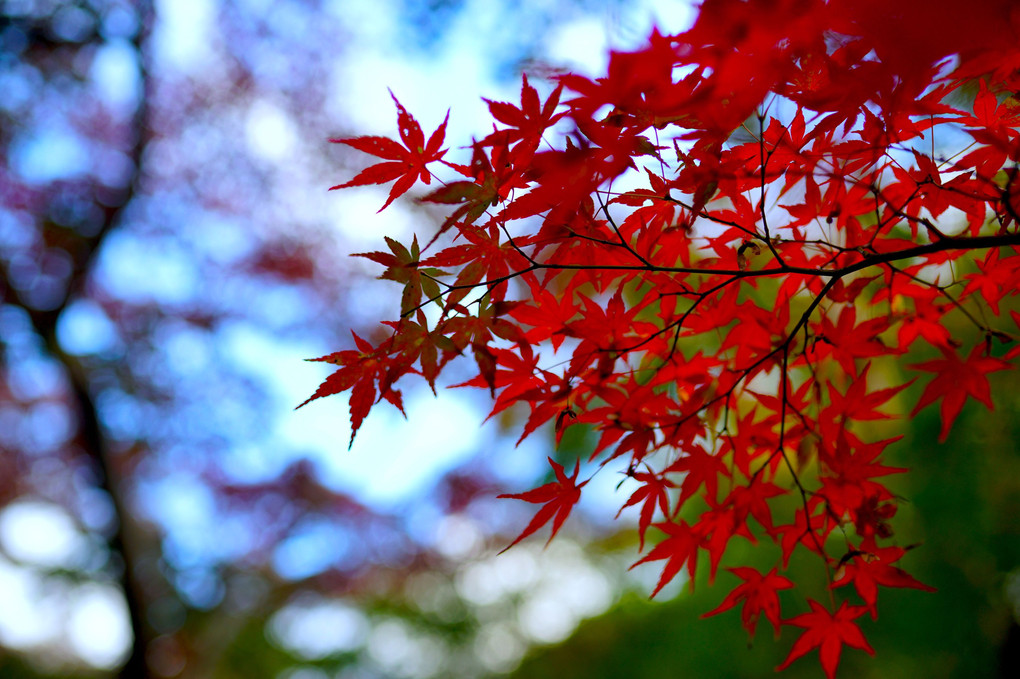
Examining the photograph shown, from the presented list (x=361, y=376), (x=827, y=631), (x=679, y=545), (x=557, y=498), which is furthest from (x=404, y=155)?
(x=827, y=631)

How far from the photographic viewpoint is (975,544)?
95.0 inches

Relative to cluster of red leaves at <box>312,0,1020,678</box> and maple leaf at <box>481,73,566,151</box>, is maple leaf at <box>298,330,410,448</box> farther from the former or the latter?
maple leaf at <box>481,73,566,151</box>

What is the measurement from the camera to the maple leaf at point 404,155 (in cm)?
73

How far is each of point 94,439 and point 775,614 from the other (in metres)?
2.60

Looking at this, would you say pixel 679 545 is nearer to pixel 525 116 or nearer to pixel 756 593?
pixel 756 593

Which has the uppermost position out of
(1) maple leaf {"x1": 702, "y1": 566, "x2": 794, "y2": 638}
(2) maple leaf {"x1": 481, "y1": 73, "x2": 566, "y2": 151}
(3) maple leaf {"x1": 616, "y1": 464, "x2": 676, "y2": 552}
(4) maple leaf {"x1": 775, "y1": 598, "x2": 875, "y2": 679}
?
(2) maple leaf {"x1": 481, "y1": 73, "x2": 566, "y2": 151}

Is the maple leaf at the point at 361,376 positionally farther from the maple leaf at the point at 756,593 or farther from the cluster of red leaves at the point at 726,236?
the maple leaf at the point at 756,593

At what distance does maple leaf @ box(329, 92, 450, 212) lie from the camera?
0.73m

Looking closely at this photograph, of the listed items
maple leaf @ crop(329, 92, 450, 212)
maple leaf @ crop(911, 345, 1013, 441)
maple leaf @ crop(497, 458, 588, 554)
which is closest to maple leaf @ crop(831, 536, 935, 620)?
maple leaf @ crop(911, 345, 1013, 441)

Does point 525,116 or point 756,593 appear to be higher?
point 525,116

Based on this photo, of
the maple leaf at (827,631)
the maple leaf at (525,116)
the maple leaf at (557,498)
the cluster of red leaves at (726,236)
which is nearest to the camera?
the cluster of red leaves at (726,236)

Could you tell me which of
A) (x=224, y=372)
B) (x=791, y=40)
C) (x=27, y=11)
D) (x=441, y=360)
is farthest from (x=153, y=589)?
(x=791, y=40)

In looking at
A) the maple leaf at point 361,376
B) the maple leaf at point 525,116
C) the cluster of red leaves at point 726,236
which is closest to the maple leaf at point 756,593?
the cluster of red leaves at point 726,236

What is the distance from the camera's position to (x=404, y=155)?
76cm
